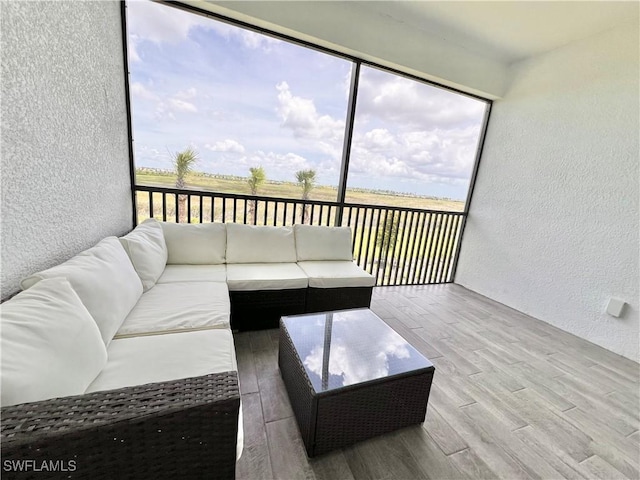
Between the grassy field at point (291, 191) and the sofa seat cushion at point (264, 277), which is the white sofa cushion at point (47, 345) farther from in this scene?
the grassy field at point (291, 191)

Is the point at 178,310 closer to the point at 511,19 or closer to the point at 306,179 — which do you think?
the point at 306,179

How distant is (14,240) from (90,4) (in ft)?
5.24

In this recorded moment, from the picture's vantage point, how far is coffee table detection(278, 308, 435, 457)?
118 cm

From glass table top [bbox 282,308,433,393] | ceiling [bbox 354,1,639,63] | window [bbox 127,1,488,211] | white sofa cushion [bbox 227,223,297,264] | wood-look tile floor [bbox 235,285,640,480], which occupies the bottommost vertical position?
wood-look tile floor [bbox 235,285,640,480]

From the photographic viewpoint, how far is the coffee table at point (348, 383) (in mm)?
1178

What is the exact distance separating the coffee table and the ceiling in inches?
120

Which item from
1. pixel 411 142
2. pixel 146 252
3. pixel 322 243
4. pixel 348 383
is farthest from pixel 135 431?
pixel 411 142

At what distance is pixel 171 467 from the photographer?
80cm

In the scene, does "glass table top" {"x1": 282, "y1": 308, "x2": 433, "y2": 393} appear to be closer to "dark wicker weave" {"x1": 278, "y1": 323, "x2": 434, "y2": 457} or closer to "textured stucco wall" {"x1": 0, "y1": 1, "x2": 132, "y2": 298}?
"dark wicker weave" {"x1": 278, "y1": 323, "x2": 434, "y2": 457}

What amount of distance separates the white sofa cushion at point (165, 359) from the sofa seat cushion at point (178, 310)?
8cm

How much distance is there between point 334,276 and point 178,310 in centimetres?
127

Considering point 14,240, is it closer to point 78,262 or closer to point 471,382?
point 78,262

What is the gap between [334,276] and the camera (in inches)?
92.4

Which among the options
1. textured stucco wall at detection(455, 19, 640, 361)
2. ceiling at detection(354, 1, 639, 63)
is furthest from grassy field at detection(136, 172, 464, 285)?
ceiling at detection(354, 1, 639, 63)
